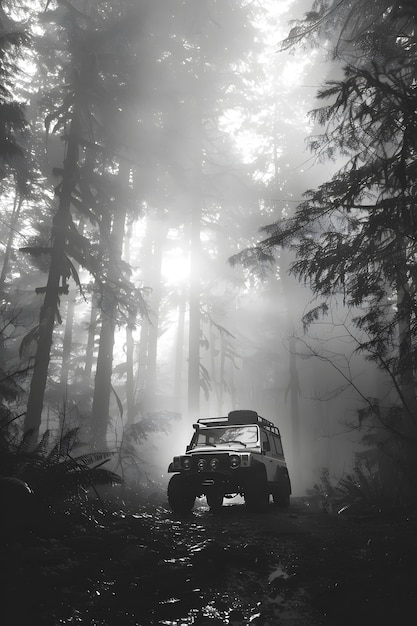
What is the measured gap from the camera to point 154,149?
1453 centimetres

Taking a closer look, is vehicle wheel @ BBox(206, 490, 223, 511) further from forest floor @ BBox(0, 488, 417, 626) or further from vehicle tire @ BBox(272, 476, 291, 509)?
forest floor @ BBox(0, 488, 417, 626)

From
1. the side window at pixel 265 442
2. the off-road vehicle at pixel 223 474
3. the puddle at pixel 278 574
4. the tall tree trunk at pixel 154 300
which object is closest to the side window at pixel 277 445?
the side window at pixel 265 442

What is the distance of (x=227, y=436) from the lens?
9.19 m

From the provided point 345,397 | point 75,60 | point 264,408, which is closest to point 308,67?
point 75,60

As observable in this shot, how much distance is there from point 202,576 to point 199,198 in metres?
16.9

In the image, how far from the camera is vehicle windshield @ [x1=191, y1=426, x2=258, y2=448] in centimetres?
893

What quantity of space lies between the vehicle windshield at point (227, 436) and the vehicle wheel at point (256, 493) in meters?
1.16

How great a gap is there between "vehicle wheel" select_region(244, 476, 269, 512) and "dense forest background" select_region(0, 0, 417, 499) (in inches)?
94.1

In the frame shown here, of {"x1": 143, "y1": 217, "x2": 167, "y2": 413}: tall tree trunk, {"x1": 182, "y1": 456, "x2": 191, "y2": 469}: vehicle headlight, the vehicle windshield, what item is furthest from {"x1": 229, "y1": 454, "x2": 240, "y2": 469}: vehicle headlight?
{"x1": 143, "y1": 217, "x2": 167, "y2": 413}: tall tree trunk

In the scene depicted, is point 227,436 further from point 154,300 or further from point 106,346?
point 154,300

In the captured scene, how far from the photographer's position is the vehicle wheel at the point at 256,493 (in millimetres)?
7547

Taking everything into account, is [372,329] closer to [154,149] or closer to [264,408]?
[154,149]

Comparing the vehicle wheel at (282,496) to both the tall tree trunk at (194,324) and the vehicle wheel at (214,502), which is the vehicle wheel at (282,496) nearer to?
the vehicle wheel at (214,502)

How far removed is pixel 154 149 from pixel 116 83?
93.9 inches
